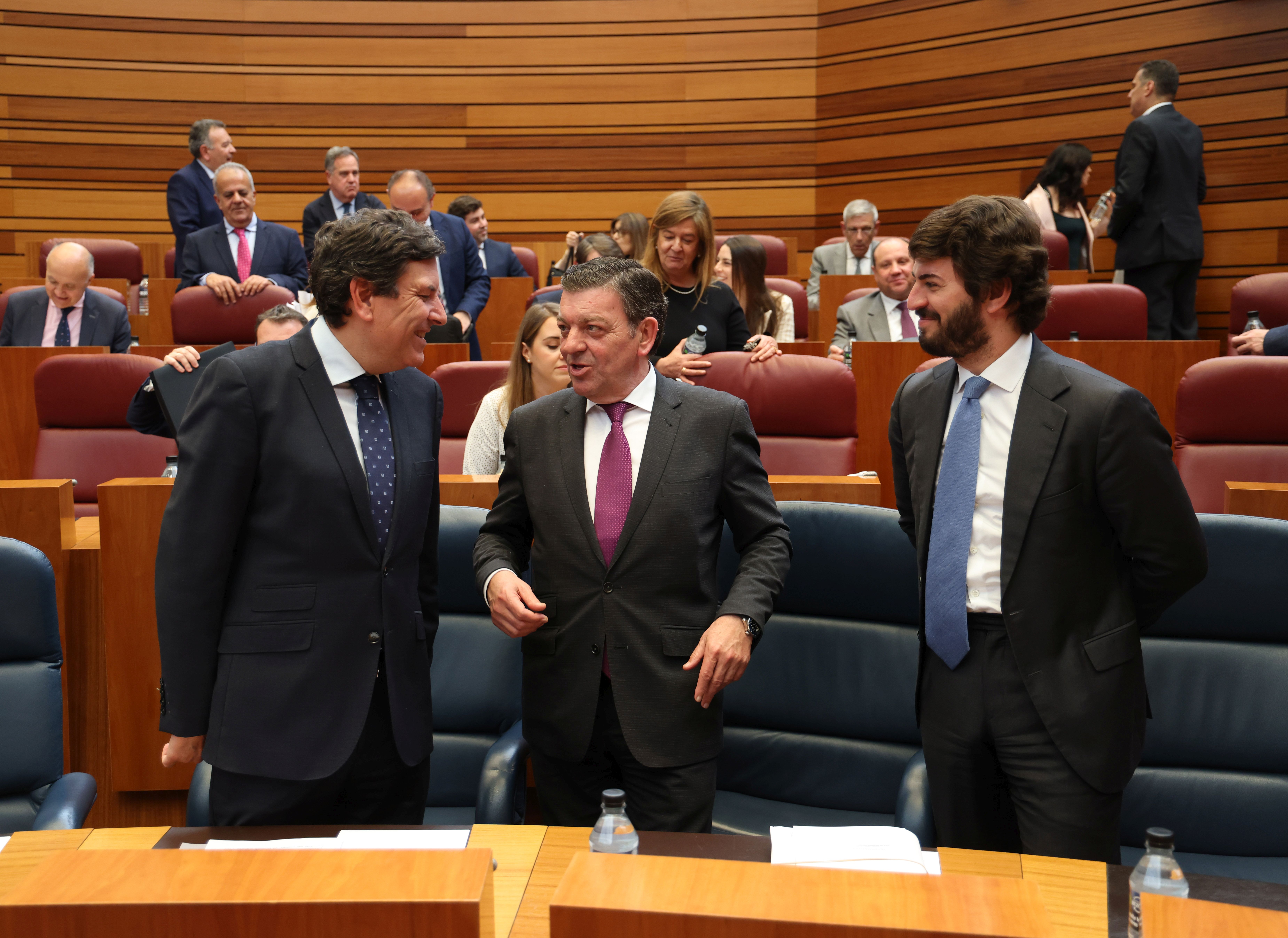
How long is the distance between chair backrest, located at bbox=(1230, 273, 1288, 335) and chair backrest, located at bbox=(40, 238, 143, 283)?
566 centimetres

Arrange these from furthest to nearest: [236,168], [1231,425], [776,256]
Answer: [776,256], [236,168], [1231,425]

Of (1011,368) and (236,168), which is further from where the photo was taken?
(236,168)

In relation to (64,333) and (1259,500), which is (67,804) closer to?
(1259,500)

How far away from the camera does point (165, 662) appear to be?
1.35 m

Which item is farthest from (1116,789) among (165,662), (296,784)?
(165,662)

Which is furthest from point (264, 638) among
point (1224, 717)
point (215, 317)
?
point (215, 317)

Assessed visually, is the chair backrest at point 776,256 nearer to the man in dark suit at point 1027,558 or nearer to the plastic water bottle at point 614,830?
the man in dark suit at point 1027,558

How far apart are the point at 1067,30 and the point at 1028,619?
5548 mm

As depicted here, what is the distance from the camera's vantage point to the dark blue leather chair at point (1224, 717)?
1591 mm

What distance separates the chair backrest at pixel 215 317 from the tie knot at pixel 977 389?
319 centimetres

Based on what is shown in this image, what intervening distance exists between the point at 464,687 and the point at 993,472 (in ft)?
3.04

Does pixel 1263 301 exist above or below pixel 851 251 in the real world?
below

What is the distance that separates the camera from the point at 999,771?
4.76 feet

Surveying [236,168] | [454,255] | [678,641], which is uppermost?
[236,168]
